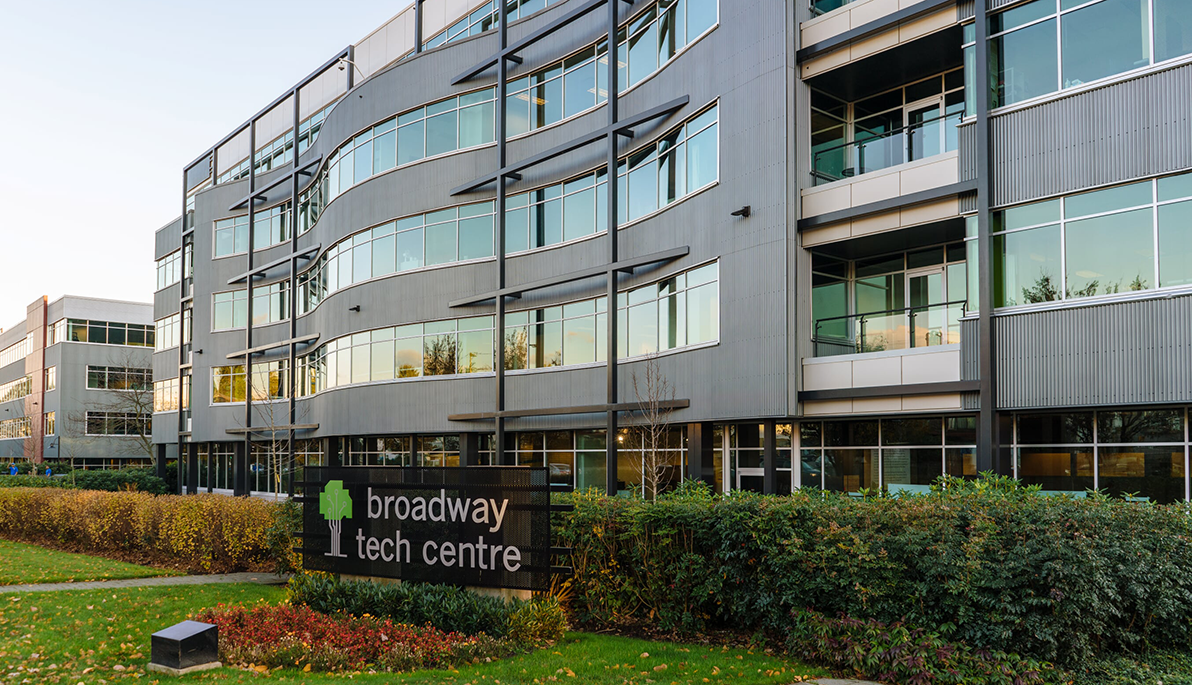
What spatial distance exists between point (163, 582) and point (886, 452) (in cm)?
1432

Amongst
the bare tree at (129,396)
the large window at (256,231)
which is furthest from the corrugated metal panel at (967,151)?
the bare tree at (129,396)

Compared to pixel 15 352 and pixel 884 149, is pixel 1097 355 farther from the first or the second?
pixel 15 352

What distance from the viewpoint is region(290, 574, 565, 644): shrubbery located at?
11.0m

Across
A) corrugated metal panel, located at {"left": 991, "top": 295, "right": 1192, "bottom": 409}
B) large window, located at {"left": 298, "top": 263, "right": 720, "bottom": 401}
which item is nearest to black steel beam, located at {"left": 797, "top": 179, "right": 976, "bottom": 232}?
corrugated metal panel, located at {"left": 991, "top": 295, "right": 1192, "bottom": 409}

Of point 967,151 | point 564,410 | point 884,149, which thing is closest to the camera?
point 967,151

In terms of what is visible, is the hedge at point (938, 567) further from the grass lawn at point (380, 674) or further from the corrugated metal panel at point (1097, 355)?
Result: the corrugated metal panel at point (1097, 355)

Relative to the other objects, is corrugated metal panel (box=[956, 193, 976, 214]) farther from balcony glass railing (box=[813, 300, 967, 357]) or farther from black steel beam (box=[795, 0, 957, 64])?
black steel beam (box=[795, 0, 957, 64])

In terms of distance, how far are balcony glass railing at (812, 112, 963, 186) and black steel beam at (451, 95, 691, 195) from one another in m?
3.88

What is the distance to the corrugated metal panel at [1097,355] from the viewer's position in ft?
45.7

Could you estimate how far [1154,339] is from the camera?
1410cm

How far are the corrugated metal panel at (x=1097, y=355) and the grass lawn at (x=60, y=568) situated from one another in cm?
1641

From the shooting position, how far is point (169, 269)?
5400 cm

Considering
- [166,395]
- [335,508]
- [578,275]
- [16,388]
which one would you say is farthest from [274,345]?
[16,388]

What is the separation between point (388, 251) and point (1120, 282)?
872 inches
